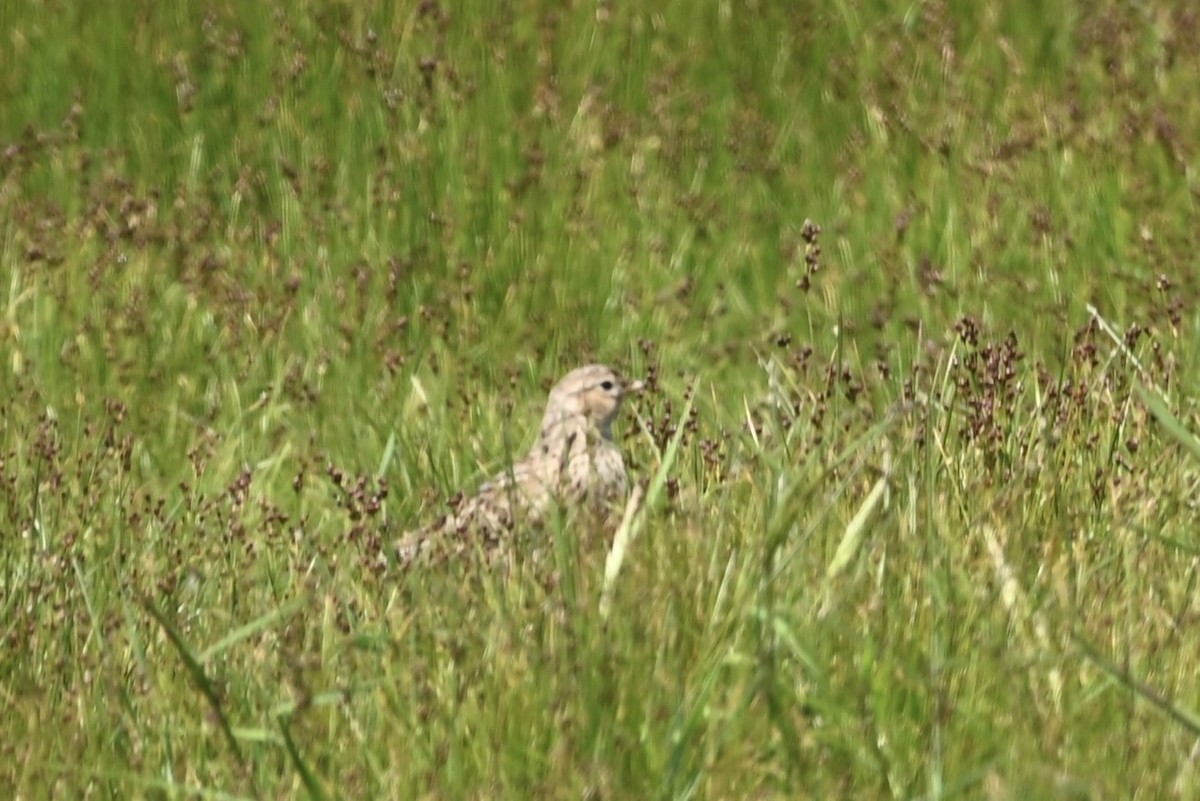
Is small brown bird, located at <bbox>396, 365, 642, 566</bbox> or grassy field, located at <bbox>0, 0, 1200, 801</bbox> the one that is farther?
small brown bird, located at <bbox>396, 365, 642, 566</bbox>

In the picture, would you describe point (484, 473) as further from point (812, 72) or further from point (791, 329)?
point (812, 72)

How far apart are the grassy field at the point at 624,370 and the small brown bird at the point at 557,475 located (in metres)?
0.11

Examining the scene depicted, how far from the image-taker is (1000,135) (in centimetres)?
801

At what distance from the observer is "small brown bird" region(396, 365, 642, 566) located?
4.71 m

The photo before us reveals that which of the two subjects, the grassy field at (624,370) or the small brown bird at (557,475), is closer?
the grassy field at (624,370)

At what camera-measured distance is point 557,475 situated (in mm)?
5520

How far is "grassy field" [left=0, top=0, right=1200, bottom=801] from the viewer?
380cm

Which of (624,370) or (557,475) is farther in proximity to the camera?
(624,370)

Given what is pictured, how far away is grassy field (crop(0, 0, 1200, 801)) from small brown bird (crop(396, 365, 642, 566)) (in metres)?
0.11

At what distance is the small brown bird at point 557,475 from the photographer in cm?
471

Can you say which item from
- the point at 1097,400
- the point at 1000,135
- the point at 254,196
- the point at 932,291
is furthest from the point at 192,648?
the point at 1000,135

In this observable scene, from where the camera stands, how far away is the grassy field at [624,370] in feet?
12.5

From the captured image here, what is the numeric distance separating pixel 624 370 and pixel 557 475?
4.30 ft

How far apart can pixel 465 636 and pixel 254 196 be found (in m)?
4.01
